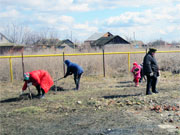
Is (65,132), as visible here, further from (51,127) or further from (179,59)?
(179,59)

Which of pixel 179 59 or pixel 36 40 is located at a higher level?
pixel 36 40

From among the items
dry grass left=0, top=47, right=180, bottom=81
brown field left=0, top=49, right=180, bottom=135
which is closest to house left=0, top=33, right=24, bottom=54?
dry grass left=0, top=47, right=180, bottom=81

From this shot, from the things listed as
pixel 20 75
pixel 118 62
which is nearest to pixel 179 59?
pixel 118 62

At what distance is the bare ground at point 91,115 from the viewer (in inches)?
215

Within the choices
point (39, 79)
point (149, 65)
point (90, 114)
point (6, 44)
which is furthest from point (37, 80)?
point (6, 44)

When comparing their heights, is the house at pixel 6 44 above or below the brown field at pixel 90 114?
above

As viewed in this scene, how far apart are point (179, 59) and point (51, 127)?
14.4m

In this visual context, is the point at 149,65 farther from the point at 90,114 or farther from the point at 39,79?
the point at 39,79

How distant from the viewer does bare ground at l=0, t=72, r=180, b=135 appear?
5473 mm

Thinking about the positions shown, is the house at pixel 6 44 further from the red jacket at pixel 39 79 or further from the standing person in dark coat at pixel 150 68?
the standing person in dark coat at pixel 150 68

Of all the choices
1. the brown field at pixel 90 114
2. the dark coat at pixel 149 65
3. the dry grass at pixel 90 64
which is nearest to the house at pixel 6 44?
the dry grass at pixel 90 64

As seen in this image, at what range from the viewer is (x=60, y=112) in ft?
23.4

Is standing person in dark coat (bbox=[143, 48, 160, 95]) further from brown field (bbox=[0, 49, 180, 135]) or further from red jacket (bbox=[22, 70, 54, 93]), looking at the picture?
red jacket (bbox=[22, 70, 54, 93])

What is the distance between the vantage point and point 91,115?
6.71 metres
